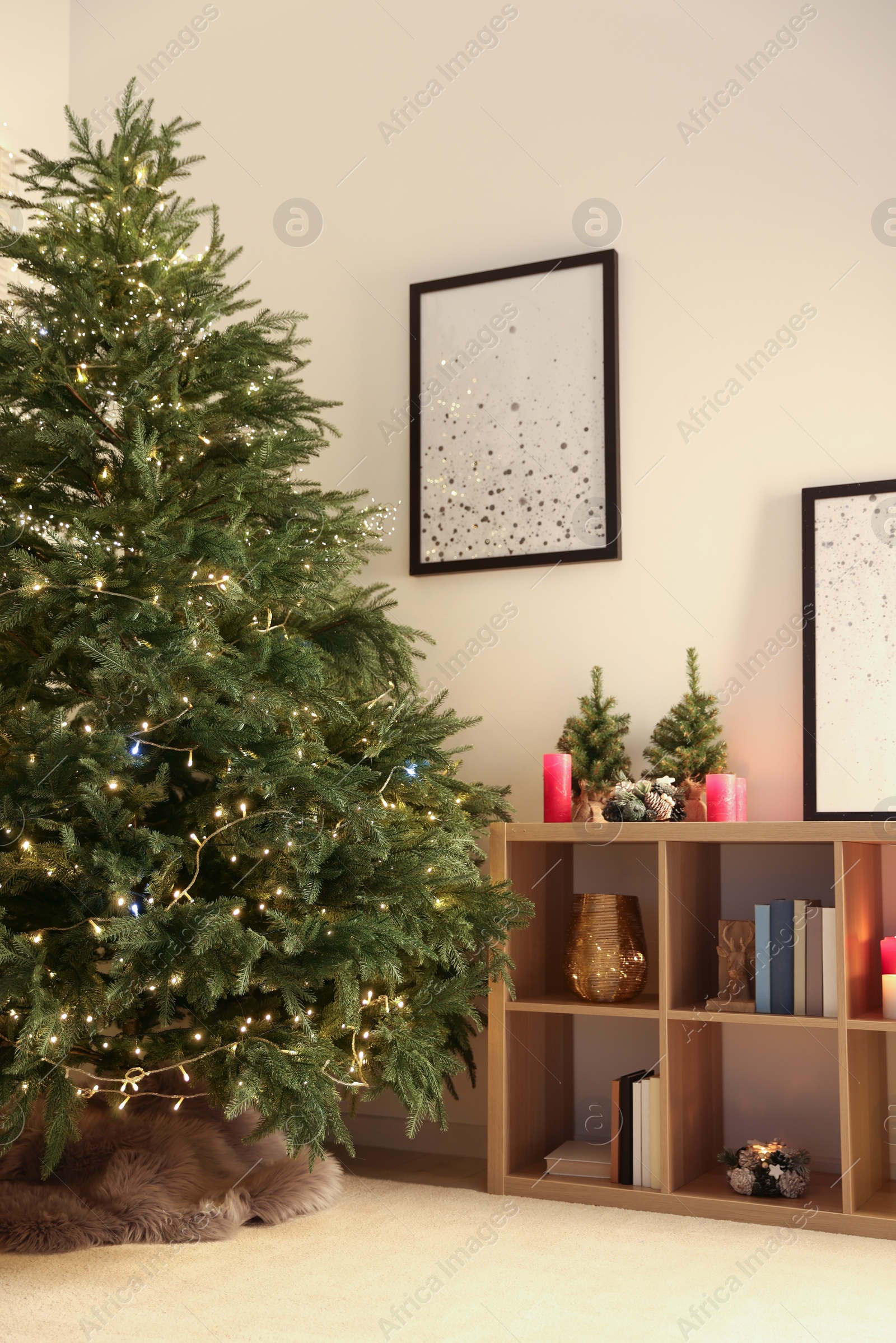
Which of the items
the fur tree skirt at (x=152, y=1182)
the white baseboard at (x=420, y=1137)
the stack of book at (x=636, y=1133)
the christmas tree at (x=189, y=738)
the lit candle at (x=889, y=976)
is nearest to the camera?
the christmas tree at (x=189, y=738)

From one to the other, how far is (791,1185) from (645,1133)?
30cm

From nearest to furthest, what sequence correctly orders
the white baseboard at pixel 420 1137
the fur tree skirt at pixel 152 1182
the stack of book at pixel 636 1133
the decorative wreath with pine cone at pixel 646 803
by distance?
1. the fur tree skirt at pixel 152 1182
2. the stack of book at pixel 636 1133
3. the decorative wreath with pine cone at pixel 646 803
4. the white baseboard at pixel 420 1137

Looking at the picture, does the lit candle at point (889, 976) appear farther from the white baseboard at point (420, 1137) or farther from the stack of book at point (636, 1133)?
the white baseboard at point (420, 1137)

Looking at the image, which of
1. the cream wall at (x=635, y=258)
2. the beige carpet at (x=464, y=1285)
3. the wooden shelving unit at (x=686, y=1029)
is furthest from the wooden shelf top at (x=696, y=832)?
the beige carpet at (x=464, y=1285)

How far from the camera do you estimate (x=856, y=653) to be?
103 inches

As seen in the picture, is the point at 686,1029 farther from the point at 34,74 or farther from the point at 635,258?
the point at 34,74

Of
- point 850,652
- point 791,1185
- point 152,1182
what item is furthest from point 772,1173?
point 152,1182

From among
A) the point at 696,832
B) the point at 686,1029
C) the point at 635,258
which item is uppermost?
the point at 635,258

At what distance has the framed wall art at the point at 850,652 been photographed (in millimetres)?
2578

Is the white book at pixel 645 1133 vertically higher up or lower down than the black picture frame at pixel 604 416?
lower down

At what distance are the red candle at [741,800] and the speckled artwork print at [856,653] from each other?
158mm

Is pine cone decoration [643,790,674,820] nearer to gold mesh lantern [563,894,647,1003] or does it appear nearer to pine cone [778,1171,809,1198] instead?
gold mesh lantern [563,894,647,1003]

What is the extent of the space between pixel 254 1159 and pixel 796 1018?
1146mm

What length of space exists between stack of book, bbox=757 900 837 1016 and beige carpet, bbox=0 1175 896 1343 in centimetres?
42
